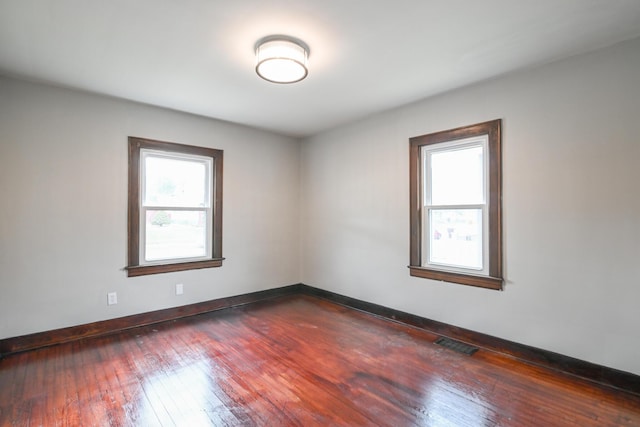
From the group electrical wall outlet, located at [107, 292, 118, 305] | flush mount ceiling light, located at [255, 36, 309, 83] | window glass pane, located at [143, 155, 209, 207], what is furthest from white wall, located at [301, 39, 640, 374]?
electrical wall outlet, located at [107, 292, 118, 305]

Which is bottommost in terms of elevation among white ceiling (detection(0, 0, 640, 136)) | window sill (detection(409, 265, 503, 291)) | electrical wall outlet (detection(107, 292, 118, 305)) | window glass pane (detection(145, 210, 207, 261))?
electrical wall outlet (detection(107, 292, 118, 305))

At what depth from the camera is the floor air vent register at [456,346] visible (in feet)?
9.41

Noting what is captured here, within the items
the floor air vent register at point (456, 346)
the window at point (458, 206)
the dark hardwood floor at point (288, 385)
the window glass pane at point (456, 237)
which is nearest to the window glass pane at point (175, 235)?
the dark hardwood floor at point (288, 385)

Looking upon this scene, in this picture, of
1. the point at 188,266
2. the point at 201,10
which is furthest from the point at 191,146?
the point at 201,10

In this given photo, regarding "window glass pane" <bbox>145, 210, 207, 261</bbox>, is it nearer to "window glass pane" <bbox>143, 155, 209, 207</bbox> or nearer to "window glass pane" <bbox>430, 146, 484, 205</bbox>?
"window glass pane" <bbox>143, 155, 209, 207</bbox>

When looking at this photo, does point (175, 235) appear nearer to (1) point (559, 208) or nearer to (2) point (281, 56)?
(2) point (281, 56)

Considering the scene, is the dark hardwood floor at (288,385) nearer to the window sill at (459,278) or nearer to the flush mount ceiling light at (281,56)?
the window sill at (459,278)

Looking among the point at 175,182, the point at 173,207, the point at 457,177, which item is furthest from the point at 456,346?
the point at 175,182

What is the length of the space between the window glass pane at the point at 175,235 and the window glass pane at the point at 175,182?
14cm

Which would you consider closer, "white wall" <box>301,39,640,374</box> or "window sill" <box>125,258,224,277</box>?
"white wall" <box>301,39,640,374</box>

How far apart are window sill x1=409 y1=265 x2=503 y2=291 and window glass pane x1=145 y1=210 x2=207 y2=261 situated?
279 centimetres

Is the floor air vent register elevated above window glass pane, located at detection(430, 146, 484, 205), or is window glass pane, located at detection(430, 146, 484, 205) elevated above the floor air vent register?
window glass pane, located at detection(430, 146, 484, 205)

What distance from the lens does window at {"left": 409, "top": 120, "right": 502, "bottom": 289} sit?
2.92m

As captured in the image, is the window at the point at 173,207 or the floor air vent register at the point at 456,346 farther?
the window at the point at 173,207
